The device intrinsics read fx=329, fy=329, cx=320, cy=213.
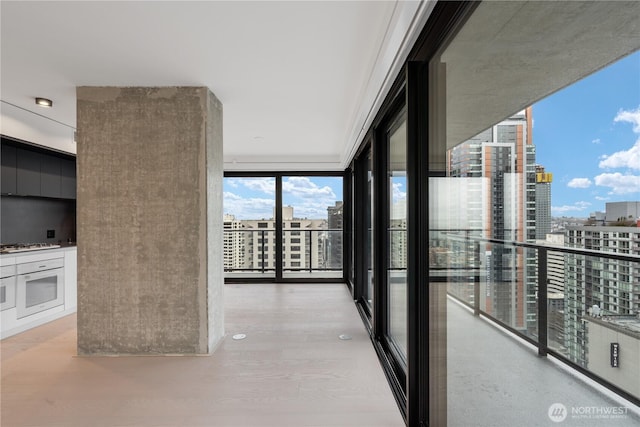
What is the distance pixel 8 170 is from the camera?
4.04 meters

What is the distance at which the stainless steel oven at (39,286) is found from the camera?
3.81 meters

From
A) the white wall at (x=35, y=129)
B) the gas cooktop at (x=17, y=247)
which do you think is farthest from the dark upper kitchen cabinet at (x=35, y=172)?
the gas cooktop at (x=17, y=247)

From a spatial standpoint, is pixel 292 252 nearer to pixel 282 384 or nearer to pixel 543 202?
pixel 282 384

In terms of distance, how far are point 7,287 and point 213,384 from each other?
9.52 feet

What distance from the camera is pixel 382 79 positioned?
2.30 metres

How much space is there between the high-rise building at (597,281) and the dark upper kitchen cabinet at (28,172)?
5596 millimetres

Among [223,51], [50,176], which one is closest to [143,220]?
[223,51]

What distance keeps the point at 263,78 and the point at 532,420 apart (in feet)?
9.29

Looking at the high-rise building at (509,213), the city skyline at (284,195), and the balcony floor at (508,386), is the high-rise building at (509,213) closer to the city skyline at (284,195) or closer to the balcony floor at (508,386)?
the balcony floor at (508,386)

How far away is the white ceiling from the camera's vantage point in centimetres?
190

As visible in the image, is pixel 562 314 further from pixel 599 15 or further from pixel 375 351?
pixel 375 351

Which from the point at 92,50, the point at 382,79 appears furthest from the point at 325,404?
the point at 92,50

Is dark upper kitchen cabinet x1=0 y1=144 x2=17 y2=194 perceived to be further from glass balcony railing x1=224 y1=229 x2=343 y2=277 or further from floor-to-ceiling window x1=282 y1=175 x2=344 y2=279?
floor-to-ceiling window x1=282 y1=175 x2=344 y2=279

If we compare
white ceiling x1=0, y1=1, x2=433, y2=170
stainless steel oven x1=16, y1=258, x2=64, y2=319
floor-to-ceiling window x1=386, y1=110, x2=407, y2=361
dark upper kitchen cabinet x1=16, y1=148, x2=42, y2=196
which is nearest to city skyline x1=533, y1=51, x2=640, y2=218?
white ceiling x1=0, y1=1, x2=433, y2=170
